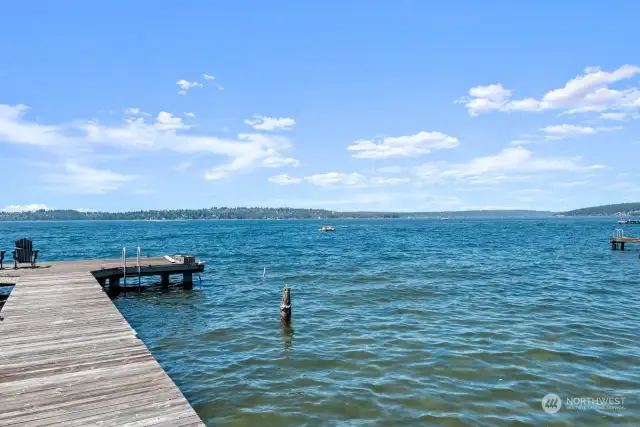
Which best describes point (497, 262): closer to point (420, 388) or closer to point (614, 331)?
point (614, 331)

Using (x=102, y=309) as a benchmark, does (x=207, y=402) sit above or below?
below

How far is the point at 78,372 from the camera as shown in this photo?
8.11 metres

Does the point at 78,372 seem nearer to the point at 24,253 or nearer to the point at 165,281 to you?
the point at 24,253

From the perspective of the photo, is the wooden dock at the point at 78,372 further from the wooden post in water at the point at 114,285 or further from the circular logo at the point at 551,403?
→ the wooden post in water at the point at 114,285

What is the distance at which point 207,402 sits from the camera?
382 inches

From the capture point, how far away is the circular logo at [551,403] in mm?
9234

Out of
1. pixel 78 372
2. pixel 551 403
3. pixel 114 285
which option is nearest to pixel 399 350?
pixel 551 403

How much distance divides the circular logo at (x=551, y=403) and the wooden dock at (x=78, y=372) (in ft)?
25.2

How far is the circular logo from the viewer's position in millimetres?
9234

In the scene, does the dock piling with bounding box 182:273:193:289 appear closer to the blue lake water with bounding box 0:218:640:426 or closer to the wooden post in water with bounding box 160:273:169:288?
the blue lake water with bounding box 0:218:640:426

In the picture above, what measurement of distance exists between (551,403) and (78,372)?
1031 cm

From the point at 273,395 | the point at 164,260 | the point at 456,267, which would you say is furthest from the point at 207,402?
the point at 456,267

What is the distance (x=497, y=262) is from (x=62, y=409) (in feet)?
120

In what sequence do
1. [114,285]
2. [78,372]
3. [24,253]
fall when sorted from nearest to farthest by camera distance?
[78,372] → [24,253] → [114,285]
